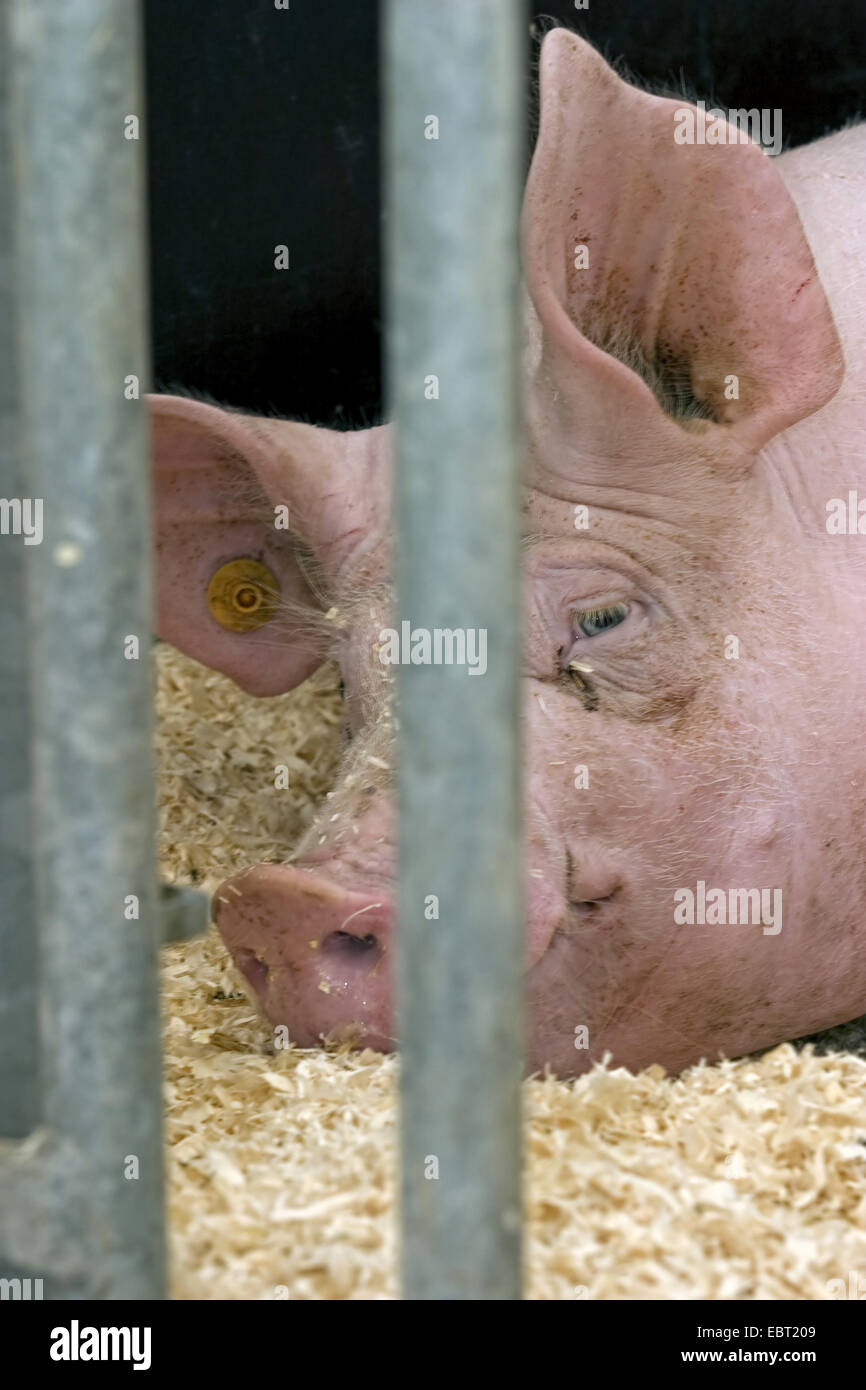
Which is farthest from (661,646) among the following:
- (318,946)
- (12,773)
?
(12,773)

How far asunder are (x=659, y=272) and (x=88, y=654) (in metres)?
1.62

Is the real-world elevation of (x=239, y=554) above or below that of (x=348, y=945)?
above

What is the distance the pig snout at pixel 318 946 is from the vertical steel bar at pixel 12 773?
0.78 metres

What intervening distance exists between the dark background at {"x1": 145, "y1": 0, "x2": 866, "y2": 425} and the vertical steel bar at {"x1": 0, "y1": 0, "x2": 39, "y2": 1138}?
2.74 metres

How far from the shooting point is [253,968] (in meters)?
2.46

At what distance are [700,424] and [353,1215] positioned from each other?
4.56ft

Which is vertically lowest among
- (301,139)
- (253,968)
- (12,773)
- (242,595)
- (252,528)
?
(253,968)

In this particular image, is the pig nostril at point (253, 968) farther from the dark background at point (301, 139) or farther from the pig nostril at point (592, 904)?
the dark background at point (301, 139)

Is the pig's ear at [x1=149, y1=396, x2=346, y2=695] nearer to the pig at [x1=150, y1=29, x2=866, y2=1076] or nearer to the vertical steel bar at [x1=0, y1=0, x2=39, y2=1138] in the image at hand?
the pig at [x1=150, y1=29, x2=866, y2=1076]

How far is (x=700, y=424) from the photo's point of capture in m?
2.69

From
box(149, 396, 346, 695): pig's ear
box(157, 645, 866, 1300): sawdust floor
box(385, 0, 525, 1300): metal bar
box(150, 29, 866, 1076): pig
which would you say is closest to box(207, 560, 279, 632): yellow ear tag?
box(149, 396, 346, 695): pig's ear

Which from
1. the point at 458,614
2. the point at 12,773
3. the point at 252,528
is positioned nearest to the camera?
the point at 458,614

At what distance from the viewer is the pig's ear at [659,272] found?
2486 millimetres

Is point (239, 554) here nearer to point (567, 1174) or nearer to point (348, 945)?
point (348, 945)
